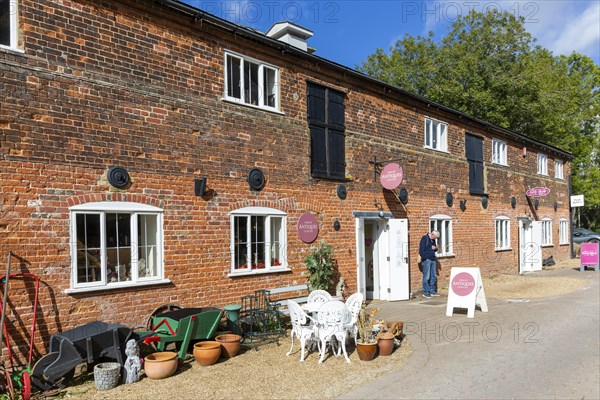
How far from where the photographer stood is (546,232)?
869 inches

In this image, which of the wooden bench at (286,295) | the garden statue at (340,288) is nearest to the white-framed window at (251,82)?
the wooden bench at (286,295)

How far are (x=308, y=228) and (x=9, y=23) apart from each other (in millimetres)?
6460

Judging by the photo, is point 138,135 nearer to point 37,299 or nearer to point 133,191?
point 133,191

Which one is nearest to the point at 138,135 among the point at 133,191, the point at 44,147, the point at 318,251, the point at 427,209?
the point at 133,191

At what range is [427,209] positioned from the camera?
14.0 meters

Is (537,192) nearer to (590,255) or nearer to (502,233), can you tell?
(502,233)

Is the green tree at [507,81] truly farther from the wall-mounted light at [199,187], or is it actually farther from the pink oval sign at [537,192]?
the wall-mounted light at [199,187]

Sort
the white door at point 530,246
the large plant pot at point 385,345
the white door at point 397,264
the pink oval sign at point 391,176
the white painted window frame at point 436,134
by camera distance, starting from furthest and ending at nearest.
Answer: the white door at point 530,246 < the white painted window frame at point 436,134 < the white door at point 397,264 < the pink oval sign at point 391,176 < the large plant pot at point 385,345

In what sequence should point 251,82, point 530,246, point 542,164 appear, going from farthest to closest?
point 542,164
point 530,246
point 251,82

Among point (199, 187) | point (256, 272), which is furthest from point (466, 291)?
point (199, 187)

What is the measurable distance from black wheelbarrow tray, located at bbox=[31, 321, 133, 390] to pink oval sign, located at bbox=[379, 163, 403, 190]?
24.2 feet

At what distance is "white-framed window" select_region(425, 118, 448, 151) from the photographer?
1449 cm

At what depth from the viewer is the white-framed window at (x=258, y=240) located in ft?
29.5

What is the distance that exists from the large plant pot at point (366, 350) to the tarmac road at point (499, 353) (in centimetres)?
53
